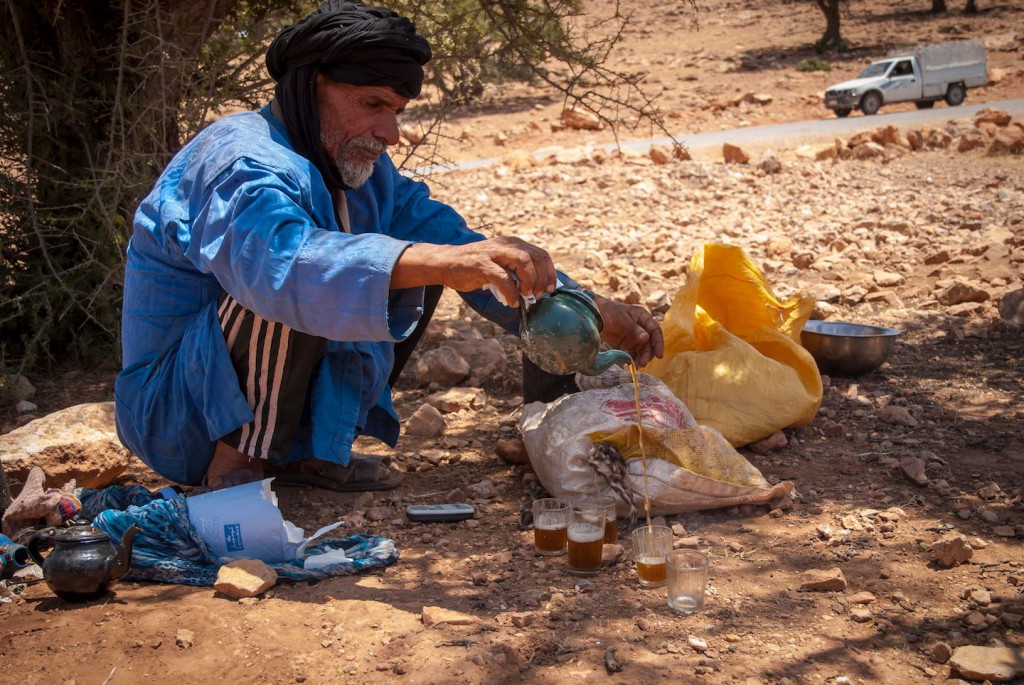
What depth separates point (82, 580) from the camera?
2.49m

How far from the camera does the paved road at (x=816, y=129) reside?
516 inches

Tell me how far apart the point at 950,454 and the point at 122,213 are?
12.7 feet

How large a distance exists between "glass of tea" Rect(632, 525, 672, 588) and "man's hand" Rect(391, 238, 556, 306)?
28.8 inches

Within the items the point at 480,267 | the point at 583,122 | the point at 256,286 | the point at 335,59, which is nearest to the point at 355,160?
the point at 335,59

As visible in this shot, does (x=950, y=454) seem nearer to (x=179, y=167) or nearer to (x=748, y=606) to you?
(x=748, y=606)

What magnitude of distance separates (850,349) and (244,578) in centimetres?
276

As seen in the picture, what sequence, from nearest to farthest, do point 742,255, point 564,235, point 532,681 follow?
point 532,681
point 742,255
point 564,235

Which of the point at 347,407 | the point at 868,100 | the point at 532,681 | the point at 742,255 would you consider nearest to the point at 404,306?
the point at 347,407

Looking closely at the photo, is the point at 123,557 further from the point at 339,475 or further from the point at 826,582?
the point at 826,582

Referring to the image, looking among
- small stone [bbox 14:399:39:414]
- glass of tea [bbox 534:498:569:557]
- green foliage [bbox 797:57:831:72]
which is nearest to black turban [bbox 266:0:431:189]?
glass of tea [bbox 534:498:569:557]

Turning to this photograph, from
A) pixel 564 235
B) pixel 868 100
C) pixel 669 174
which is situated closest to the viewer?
pixel 564 235

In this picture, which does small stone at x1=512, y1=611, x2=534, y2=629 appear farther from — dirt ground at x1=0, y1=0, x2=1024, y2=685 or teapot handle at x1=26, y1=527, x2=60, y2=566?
teapot handle at x1=26, y1=527, x2=60, y2=566

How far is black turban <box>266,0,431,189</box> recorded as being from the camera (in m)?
2.90

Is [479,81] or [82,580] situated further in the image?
[479,81]
